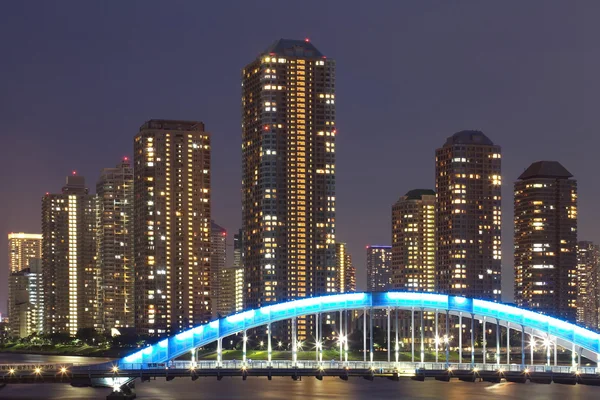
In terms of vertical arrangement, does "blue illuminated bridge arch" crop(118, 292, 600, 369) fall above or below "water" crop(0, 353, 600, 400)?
above

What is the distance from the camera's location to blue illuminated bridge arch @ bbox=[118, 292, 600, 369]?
106 metres

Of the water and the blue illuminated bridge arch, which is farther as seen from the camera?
the water

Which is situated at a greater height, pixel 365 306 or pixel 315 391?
pixel 365 306

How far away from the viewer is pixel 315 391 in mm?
151750

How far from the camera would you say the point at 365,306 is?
109 metres

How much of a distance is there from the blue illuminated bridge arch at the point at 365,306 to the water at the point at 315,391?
30302 mm

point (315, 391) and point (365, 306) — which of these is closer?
point (365, 306)

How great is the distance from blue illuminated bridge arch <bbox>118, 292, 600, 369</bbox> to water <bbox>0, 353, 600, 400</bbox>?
3030cm

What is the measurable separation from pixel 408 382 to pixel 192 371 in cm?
7857

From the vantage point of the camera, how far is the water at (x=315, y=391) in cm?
14312

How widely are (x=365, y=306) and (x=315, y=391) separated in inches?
1769

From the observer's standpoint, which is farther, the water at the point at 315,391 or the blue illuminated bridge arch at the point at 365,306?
the water at the point at 315,391

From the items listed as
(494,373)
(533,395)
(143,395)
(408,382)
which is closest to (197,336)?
(494,373)

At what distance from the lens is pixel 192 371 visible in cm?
10262
